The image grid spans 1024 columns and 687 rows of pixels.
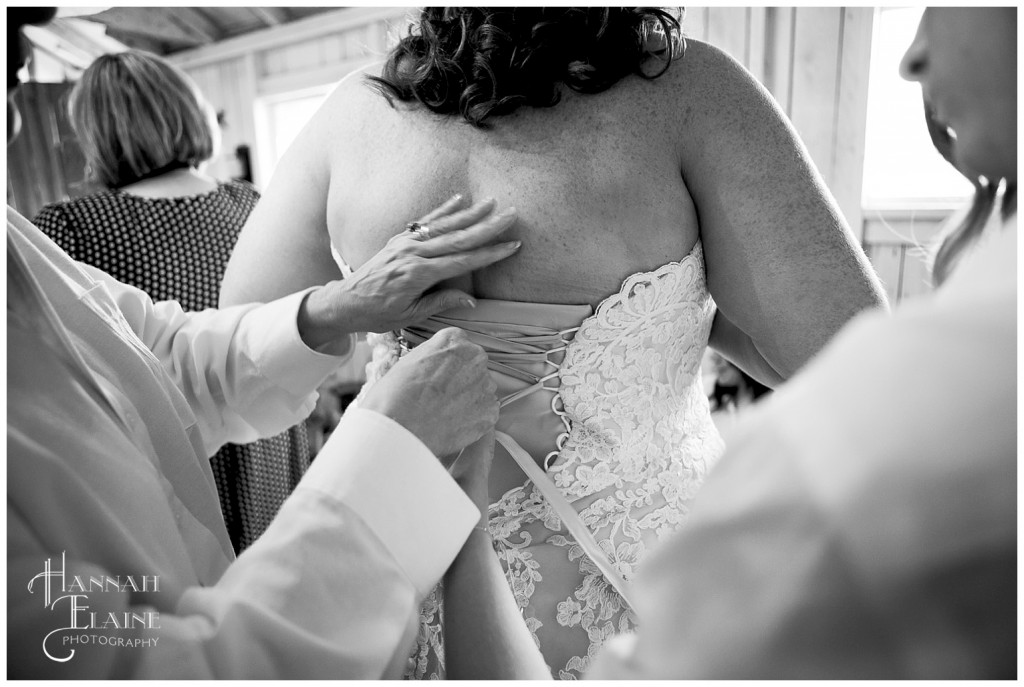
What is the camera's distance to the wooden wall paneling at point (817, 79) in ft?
7.34

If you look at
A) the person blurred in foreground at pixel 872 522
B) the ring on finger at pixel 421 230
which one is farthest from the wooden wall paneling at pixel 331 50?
the person blurred in foreground at pixel 872 522

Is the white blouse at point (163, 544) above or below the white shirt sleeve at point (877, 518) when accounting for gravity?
below

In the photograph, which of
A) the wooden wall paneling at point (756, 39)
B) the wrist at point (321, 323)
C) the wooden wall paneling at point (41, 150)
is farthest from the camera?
the wooden wall paneling at point (41, 150)

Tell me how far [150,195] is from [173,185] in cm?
6

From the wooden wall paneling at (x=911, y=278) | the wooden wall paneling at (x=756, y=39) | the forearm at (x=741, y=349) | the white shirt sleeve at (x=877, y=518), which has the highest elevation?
the wooden wall paneling at (x=756, y=39)

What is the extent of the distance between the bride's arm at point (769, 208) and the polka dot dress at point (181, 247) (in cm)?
114

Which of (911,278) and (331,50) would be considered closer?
(911,278)

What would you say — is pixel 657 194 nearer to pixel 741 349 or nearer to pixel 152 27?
pixel 741 349

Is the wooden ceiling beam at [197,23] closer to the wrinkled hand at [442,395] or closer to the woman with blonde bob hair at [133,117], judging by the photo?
the woman with blonde bob hair at [133,117]

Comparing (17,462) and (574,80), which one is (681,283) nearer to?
(574,80)

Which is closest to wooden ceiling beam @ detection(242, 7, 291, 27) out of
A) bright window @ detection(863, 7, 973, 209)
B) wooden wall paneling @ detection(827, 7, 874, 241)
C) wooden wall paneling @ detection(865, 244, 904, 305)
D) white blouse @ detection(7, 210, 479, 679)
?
wooden wall paneling @ detection(827, 7, 874, 241)

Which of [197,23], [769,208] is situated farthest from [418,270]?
[197,23]

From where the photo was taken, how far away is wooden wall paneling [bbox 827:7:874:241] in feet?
7.18

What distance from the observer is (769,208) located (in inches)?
27.2
